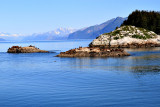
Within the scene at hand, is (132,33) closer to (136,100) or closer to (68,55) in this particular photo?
(68,55)

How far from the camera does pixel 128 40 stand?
125 metres

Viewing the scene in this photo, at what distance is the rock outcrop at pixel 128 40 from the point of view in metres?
122

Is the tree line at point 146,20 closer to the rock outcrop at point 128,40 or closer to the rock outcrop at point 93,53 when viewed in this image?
the rock outcrop at point 128,40

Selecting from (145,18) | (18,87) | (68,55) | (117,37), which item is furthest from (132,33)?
(18,87)

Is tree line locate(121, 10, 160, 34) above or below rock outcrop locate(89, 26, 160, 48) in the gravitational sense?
above

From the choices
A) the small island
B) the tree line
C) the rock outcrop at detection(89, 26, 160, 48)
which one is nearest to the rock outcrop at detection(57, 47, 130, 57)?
the small island

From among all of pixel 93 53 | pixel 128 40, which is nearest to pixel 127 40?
pixel 128 40

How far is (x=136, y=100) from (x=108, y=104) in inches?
95.2

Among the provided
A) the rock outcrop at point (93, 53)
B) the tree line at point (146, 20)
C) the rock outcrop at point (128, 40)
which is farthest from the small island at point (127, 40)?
the rock outcrop at point (93, 53)

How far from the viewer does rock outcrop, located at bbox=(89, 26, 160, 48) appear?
12212 centimetres

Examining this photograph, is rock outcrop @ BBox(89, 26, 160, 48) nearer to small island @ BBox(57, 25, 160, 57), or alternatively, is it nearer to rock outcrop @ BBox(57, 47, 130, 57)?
small island @ BBox(57, 25, 160, 57)

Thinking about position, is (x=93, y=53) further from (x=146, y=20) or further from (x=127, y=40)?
(x=146, y=20)

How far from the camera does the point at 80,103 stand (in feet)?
Result: 61.6

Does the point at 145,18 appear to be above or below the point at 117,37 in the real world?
above
